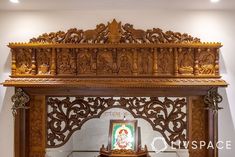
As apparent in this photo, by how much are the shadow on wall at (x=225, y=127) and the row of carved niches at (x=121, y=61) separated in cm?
25

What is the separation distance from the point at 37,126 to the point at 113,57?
0.73m

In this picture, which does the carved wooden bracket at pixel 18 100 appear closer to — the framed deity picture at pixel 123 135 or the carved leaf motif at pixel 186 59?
the framed deity picture at pixel 123 135

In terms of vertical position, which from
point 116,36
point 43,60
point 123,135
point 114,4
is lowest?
point 123,135

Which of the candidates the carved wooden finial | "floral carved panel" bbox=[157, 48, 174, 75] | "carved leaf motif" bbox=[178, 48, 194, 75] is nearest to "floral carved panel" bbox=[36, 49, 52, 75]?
the carved wooden finial

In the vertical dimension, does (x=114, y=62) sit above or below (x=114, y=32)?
below

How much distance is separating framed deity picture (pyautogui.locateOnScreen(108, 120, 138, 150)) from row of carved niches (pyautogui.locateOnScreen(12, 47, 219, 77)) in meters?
0.39

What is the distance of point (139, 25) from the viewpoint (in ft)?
6.74

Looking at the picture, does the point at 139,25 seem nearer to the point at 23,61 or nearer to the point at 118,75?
the point at 118,75

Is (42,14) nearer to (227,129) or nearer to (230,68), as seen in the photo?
(230,68)

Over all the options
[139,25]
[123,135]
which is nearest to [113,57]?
[139,25]

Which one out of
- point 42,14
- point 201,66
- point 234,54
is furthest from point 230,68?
point 42,14

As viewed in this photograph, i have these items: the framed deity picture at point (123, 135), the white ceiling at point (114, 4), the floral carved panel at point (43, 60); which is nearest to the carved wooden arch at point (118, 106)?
the framed deity picture at point (123, 135)

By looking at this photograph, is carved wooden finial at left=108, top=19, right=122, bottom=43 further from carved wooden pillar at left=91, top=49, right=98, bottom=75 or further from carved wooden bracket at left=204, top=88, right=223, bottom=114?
carved wooden bracket at left=204, top=88, right=223, bottom=114

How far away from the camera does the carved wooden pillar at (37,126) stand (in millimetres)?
2037
